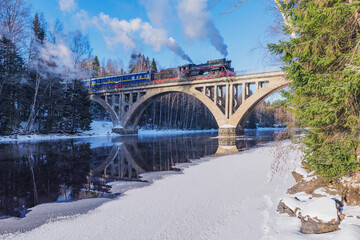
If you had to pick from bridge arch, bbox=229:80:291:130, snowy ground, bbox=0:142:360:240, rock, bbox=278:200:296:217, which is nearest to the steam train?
bridge arch, bbox=229:80:291:130

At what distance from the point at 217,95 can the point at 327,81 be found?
28953 mm

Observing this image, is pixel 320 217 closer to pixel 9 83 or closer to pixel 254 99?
pixel 254 99

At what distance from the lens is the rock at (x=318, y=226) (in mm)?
3064

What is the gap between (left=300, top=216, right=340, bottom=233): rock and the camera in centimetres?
306

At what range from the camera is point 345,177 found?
3.94 m

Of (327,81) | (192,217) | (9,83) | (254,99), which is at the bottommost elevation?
(192,217)

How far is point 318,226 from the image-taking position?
312 cm

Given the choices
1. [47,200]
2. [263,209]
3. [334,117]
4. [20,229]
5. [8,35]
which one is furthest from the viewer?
[8,35]

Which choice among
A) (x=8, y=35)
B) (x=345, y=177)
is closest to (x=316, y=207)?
(x=345, y=177)

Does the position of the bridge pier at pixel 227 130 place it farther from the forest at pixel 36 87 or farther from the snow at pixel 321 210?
the snow at pixel 321 210

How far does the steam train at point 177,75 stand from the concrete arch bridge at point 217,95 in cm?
70

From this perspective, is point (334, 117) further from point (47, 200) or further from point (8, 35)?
point (8, 35)

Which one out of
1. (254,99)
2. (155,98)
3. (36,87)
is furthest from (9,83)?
(254,99)

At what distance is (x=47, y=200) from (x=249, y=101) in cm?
2734
